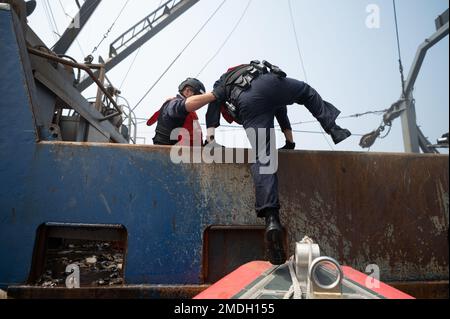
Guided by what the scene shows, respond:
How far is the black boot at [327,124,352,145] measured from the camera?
203cm

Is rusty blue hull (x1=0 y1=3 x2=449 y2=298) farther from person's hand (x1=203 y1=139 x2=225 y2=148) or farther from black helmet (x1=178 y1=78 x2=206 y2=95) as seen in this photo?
black helmet (x1=178 y1=78 x2=206 y2=95)


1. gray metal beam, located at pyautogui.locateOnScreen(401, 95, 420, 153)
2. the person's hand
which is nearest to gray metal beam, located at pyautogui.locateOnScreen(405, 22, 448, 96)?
gray metal beam, located at pyautogui.locateOnScreen(401, 95, 420, 153)

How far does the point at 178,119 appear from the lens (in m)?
2.48

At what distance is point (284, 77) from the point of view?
2.04m

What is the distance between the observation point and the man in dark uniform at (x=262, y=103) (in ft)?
5.61

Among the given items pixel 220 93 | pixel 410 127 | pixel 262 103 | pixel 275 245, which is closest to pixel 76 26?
pixel 220 93

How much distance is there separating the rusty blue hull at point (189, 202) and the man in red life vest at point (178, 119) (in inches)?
20.0

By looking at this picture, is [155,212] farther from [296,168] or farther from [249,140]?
[296,168]

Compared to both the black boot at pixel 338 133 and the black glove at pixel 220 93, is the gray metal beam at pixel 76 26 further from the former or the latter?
the black boot at pixel 338 133

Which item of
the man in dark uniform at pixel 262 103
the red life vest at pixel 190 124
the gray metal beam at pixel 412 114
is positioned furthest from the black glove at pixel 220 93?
the gray metal beam at pixel 412 114

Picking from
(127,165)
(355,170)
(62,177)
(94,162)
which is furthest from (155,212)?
(355,170)

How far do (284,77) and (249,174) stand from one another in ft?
2.36
